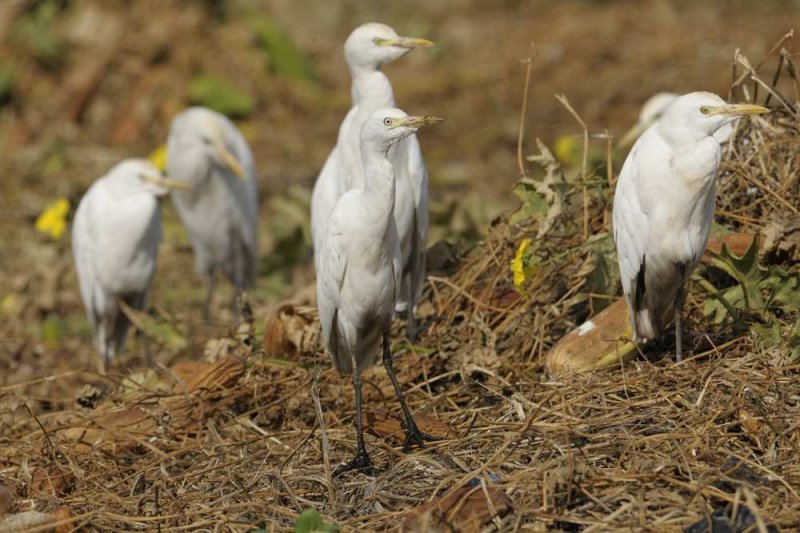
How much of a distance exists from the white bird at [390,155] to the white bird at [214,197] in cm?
231

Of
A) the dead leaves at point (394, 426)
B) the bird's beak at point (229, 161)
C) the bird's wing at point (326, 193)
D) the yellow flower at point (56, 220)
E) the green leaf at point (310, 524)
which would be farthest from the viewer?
the yellow flower at point (56, 220)

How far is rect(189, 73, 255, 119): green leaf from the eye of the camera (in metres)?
10.7

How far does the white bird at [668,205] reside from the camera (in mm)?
3879

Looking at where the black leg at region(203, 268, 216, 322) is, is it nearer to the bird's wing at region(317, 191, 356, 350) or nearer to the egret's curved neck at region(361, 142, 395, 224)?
the bird's wing at region(317, 191, 356, 350)

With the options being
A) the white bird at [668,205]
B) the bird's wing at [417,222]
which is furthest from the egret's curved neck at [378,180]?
the bird's wing at [417,222]

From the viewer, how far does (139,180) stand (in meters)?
6.66

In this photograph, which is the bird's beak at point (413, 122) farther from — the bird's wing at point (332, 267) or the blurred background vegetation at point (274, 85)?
the blurred background vegetation at point (274, 85)

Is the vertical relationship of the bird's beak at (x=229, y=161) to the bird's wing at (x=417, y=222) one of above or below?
below

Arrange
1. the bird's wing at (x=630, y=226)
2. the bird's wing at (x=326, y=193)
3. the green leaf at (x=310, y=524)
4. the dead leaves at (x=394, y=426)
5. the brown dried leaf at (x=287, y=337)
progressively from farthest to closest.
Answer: the bird's wing at (x=326, y=193)
the brown dried leaf at (x=287, y=337)
the dead leaves at (x=394, y=426)
the bird's wing at (x=630, y=226)
the green leaf at (x=310, y=524)

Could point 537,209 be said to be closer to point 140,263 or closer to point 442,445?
point 442,445

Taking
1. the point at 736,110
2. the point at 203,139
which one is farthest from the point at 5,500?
the point at 203,139

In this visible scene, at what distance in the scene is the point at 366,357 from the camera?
438 cm

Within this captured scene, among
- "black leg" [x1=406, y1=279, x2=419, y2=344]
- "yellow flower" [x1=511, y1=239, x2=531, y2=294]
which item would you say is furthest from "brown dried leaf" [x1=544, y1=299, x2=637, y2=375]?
"black leg" [x1=406, y1=279, x2=419, y2=344]

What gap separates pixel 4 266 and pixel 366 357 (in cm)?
500
